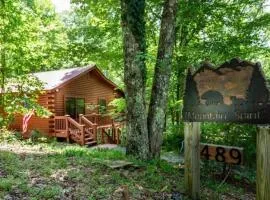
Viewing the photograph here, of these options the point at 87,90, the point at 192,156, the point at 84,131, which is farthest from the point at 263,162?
the point at 87,90

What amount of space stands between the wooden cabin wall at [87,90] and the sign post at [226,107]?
14.2 metres

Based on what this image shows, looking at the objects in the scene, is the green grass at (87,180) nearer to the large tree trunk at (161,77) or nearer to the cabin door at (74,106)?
the large tree trunk at (161,77)

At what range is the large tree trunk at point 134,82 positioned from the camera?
7.76 m

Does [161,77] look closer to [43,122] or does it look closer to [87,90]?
[43,122]

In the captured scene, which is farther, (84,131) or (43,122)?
(43,122)

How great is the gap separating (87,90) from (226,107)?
17300mm

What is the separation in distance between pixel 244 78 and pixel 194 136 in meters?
1.47

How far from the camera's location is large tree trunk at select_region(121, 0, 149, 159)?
7758mm

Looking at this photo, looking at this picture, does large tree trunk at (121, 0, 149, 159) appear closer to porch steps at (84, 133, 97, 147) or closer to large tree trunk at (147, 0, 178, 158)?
large tree trunk at (147, 0, 178, 158)

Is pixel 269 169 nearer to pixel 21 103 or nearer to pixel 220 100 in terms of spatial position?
pixel 220 100

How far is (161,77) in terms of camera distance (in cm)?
804

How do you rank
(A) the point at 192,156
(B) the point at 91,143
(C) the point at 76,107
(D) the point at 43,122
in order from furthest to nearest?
(C) the point at 76,107 < (D) the point at 43,122 < (B) the point at 91,143 < (A) the point at 192,156

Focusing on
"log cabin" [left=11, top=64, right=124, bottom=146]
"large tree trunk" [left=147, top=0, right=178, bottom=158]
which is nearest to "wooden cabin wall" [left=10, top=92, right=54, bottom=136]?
"log cabin" [left=11, top=64, right=124, bottom=146]

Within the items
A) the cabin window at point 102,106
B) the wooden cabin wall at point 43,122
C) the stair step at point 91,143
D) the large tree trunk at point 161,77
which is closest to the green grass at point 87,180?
the large tree trunk at point 161,77
